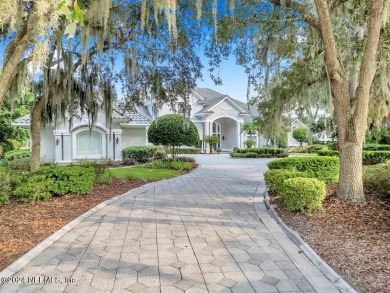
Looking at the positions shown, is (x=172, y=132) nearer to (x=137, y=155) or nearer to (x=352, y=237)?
(x=137, y=155)

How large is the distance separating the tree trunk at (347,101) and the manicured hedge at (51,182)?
6.44 metres

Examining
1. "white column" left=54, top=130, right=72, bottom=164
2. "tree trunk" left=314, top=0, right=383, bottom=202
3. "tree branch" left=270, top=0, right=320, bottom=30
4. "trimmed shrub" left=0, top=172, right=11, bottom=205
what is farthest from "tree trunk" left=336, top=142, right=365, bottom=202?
"white column" left=54, top=130, right=72, bottom=164

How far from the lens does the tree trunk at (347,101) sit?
6.43 metres

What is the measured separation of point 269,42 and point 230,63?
199cm

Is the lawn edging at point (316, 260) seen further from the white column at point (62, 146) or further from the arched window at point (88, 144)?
the white column at point (62, 146)

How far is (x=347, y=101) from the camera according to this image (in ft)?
22.1

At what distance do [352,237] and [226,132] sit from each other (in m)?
30.6

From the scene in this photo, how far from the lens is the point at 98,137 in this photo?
19.6m

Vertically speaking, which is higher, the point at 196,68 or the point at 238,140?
the point at 196,68

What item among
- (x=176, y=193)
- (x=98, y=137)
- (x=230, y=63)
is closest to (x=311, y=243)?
(x=176, y=193)

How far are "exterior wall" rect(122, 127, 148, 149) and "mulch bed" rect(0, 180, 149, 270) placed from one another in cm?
1255

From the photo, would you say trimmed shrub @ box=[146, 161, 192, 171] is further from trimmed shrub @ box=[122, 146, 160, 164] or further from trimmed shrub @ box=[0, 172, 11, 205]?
trimmed shrub @ box=[0, 172, 11, 205]

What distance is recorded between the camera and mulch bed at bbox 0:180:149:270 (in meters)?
4.45

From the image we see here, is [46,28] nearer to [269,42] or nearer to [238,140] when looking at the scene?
[269,42]
